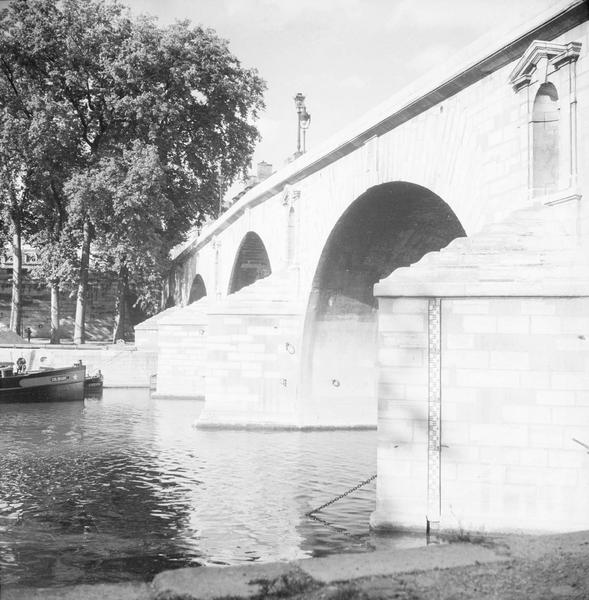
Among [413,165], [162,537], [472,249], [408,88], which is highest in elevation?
[408,88]

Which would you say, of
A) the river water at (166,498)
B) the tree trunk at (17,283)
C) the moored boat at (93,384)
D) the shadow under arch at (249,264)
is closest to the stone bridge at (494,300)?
the river water at (166,498)

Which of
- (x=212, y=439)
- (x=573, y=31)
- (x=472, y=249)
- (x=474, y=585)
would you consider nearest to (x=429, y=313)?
(x=472, y=249)

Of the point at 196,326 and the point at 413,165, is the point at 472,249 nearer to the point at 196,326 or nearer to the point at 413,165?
the point at 413,165

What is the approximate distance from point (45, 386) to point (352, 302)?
11.9 m

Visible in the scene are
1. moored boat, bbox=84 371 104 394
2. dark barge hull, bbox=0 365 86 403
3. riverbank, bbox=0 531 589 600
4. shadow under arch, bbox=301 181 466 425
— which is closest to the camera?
riverbank, bbox=0 531 589 600

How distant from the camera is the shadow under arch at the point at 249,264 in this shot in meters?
30.9

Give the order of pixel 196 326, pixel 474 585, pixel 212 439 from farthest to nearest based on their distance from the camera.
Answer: pixel 196 326
pixel 212 439
pixel 474 585

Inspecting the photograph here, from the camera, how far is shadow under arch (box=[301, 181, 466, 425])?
61.8ft

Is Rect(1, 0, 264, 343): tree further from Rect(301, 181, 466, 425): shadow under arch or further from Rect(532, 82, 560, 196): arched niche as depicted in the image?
Rect(532, 82, 560, 196): arched niche

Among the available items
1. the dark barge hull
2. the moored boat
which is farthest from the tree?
the dark barge hull

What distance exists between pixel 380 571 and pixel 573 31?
7.52 m

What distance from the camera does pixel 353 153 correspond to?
1745 centimetres

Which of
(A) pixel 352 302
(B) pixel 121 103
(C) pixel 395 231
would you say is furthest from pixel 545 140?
(B) pixel 121 103

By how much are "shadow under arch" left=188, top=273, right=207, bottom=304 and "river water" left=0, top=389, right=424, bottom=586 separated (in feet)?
70.4
